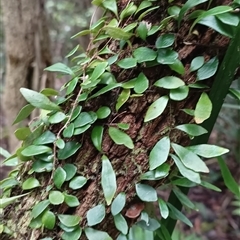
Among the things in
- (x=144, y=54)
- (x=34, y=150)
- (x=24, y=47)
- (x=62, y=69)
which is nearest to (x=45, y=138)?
(x=34, y=150)

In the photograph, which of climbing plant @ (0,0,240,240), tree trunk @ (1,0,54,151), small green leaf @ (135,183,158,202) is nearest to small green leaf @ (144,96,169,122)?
climbing plant @ (0,0,240,240)

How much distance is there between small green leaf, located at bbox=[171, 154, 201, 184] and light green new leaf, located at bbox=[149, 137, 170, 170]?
0.7 inches

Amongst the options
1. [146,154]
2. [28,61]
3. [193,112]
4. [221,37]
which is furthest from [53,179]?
[28,61]

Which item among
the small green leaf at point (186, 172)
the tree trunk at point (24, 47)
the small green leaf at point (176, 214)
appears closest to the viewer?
the small green leaf at point (186, 172)

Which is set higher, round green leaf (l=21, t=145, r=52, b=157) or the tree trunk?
round green leaf (l=21, t=145, r=52, b=157)

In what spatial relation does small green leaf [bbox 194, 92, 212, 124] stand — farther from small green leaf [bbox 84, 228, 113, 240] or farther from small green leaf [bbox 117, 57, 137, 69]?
small green leaf [bbox 84, 228, 113, 240]

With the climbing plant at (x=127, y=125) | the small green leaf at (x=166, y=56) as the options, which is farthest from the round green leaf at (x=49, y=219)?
the small green leaf at (x=166, y=56)

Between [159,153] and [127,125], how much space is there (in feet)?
0.24

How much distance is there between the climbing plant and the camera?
60 cm

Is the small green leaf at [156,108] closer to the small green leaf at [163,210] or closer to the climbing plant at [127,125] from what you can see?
the climbing plant at [127,125]

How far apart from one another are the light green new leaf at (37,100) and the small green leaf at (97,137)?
91 millimetres

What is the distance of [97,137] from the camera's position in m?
0.61

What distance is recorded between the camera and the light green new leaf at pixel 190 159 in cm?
57

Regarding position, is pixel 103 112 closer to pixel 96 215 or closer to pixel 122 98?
pixel 122 98
